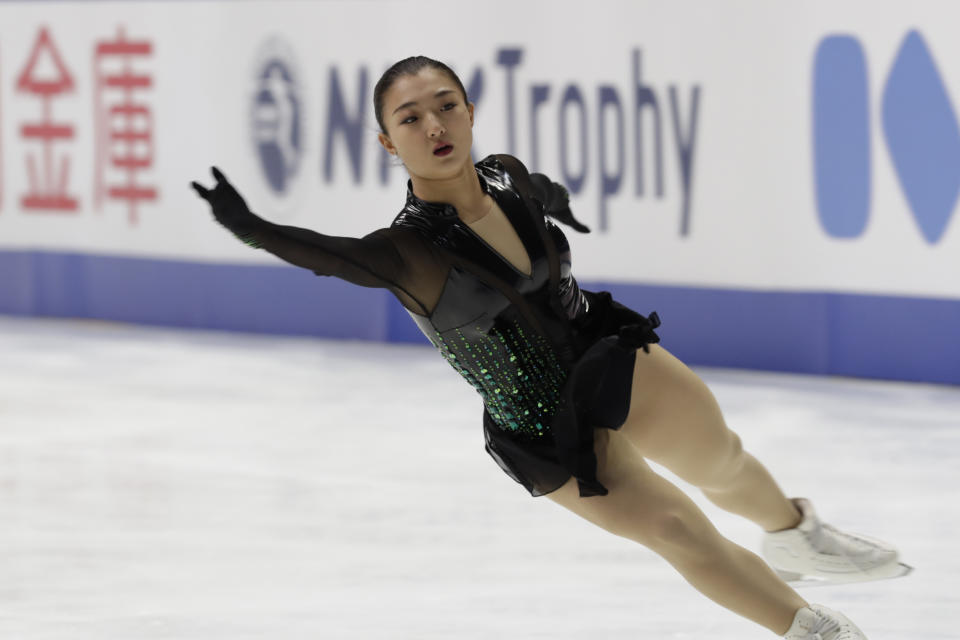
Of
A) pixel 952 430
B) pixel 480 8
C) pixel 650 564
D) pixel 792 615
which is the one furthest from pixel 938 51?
pixel 792 615

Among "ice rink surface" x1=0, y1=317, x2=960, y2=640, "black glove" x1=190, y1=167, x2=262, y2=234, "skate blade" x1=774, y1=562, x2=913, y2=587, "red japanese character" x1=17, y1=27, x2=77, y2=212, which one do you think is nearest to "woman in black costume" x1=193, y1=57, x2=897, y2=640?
"black glove" x1=190, y1=167, x2=262, y2=234

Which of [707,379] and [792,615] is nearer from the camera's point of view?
[792,615]

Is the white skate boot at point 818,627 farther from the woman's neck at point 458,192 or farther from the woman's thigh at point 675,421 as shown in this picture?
the woman's neck at point 458,192

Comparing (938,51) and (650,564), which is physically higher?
(938,51)

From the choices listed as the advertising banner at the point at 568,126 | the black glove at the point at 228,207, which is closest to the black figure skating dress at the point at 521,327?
the black glove at the point at 228,207

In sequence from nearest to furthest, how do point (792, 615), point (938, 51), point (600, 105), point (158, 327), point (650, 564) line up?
1. point (792, 615)
2. point (650, 564)
3. point (938, 51)
4. point (600, 105)
5. point (158, 327)

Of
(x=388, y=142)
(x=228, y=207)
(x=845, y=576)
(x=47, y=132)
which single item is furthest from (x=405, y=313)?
(x=228, y=207)

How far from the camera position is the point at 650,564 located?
360 centimetres

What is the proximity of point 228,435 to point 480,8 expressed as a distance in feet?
7.59

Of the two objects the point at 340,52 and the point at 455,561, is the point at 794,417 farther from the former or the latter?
the point at 340,52

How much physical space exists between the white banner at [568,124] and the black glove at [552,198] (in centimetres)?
288

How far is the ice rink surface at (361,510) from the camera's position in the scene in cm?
323

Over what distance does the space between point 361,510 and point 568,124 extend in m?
2.58

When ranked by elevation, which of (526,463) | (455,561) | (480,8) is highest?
(480,8)
